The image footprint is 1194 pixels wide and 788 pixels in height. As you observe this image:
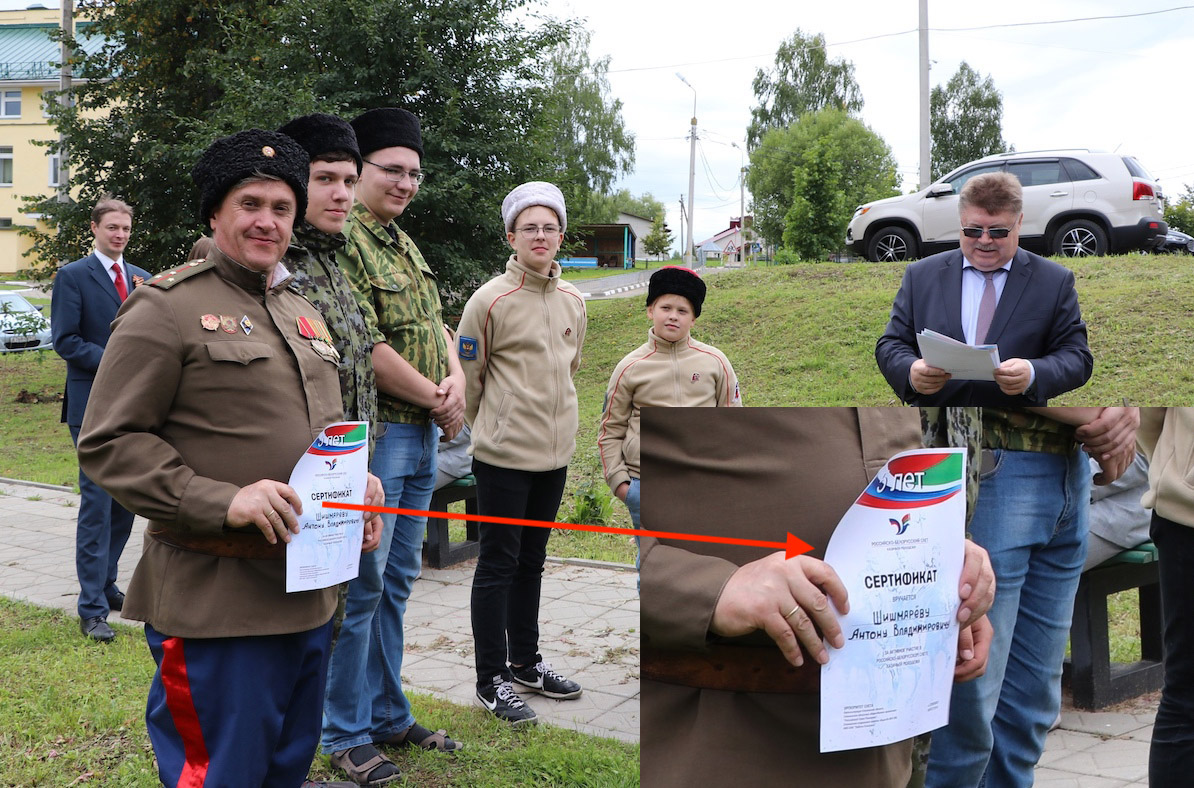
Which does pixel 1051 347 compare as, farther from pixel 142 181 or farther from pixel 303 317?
pixel 142 181

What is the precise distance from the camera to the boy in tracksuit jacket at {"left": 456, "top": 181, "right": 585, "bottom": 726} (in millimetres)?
3998

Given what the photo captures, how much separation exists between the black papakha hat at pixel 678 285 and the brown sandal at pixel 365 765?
2.23 meters

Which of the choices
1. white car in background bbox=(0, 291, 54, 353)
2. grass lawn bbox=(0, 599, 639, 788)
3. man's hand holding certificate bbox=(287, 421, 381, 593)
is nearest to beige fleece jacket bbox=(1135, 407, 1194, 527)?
man's hand holding certificate bbox=(287, 421, 381, 593)

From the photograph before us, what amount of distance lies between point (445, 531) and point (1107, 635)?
505cm

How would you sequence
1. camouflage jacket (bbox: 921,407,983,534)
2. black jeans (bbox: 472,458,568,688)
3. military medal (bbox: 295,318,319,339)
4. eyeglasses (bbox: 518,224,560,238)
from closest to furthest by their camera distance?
camouflage jacket (bbox: 921,407,983,534) < military medal (bbox: 295,318,319,339) < black jeans (bbox: 472,458,568,688) < eyeglasses (bbox: 518,224,560,238)

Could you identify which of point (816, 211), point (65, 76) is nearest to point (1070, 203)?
point (816, 211)

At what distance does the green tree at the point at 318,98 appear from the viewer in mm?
14422

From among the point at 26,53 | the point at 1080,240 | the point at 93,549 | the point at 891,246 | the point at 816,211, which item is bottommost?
Answer: the point at 93,549

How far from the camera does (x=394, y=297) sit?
3369 mm

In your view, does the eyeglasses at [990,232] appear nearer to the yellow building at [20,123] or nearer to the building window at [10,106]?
the yellow building at [20,123]

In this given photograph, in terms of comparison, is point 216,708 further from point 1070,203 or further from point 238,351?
point 1070,203

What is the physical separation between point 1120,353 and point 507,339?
32.5ft

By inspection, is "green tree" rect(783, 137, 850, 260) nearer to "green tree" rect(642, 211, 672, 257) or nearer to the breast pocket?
the breast pocket

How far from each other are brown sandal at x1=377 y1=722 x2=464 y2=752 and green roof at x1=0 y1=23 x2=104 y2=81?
50.5 meters
